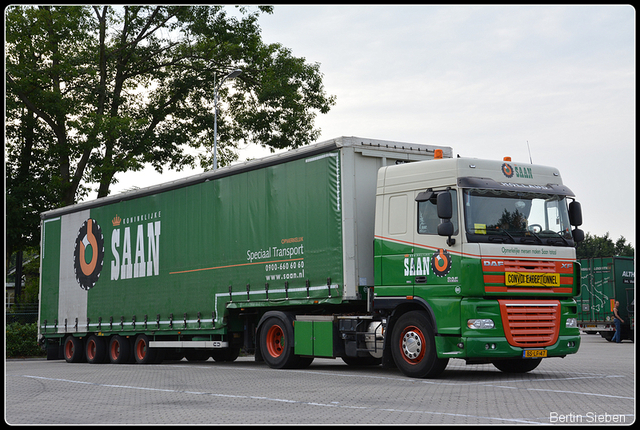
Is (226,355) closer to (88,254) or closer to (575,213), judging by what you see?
(88,254)

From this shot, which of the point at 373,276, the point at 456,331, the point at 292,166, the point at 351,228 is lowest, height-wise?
the point at 456,331

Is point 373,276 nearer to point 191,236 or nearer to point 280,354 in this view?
point 280,354

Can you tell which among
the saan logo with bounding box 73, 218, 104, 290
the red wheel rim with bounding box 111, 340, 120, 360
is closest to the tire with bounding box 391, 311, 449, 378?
the red wheel rim with bounding box 111, 340, 120, 360

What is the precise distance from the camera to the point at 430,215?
12.9 meters

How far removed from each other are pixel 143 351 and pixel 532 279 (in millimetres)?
10817

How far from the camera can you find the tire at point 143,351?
19531 millimetres

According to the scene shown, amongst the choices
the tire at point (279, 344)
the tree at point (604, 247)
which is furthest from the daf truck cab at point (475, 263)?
the tree at point (604, 247)

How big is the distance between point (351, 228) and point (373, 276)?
3.06 ft

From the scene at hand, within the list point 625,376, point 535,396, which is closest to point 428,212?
point 535,396

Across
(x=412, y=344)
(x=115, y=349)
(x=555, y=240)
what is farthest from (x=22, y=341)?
(x=555, y=240)

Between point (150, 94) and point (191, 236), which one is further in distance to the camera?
point (150, 94)

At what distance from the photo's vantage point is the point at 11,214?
92.3 ft

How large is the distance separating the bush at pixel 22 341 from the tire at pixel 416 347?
1800cm

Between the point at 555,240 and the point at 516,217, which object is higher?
the point at 516,217
